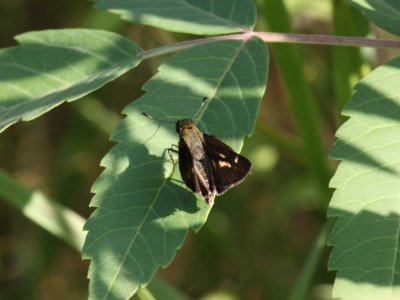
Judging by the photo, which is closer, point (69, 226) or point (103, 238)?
point (103, 238)

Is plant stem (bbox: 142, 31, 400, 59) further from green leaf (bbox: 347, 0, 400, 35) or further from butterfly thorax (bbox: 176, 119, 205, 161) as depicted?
butterfly thorax (bbox: 176, 119, 205, 161)

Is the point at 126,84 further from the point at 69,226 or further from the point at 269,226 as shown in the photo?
the point at 69,226

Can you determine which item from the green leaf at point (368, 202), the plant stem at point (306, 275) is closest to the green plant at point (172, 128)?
the green leaf at point (368, 202)

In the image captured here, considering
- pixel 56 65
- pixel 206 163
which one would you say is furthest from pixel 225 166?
pixel 56 65

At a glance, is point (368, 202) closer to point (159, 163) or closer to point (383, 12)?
point (159, 163)

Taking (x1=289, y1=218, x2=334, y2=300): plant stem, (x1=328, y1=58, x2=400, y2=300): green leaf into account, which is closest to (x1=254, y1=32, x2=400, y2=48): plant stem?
(x1=328, y1=58, x2=400, y2=300): green leaf

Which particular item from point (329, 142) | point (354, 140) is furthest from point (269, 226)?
point (354, 140)

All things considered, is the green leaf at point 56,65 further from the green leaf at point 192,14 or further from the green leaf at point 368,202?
the green leaf at point 368,202
